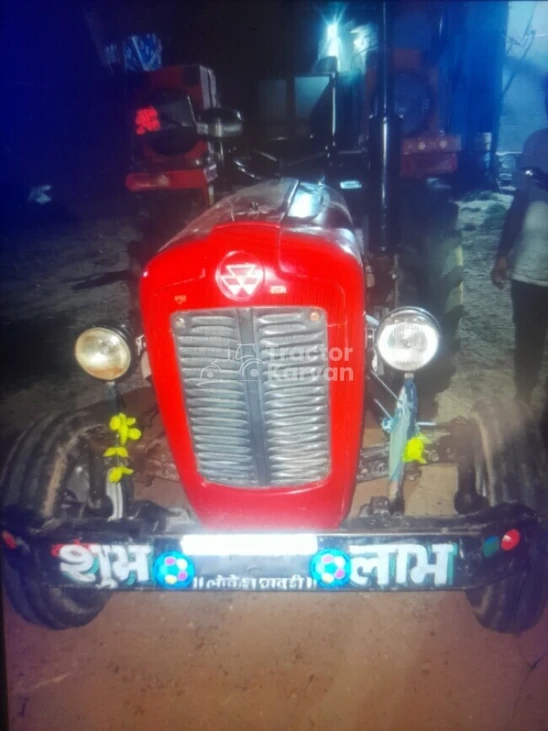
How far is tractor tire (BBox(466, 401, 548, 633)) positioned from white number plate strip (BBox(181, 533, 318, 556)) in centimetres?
90

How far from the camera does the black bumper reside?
205cm

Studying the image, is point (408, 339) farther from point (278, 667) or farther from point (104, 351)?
point (278, 667)

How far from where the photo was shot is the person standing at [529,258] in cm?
348

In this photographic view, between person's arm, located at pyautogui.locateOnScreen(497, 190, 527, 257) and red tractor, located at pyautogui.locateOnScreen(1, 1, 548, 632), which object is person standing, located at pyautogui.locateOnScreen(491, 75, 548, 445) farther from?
red tractor, located at pyautogui.locateOnScreen(1, 1, 548, 632)

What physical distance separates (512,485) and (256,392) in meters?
1.21

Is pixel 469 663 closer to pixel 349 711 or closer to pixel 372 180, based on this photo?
Answer: pixel 349 711

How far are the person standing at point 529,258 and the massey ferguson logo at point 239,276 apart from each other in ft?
8.16

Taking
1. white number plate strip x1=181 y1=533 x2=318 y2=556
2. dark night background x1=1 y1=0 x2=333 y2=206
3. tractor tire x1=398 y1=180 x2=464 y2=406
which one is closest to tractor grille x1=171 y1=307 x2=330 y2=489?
white number plate strip x1=181 y1=533 x2=318 y2=556

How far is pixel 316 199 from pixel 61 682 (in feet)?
8.70

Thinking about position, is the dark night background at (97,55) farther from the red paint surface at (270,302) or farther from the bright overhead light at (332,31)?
the red paint surface at (270,302)

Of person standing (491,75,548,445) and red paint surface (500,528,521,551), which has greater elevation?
person standing (491,75,548,445)

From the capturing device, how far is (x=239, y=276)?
6.23 feet

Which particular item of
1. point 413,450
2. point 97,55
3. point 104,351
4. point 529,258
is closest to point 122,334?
point 104,351

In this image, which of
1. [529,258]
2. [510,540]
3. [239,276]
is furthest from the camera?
[529,258]
